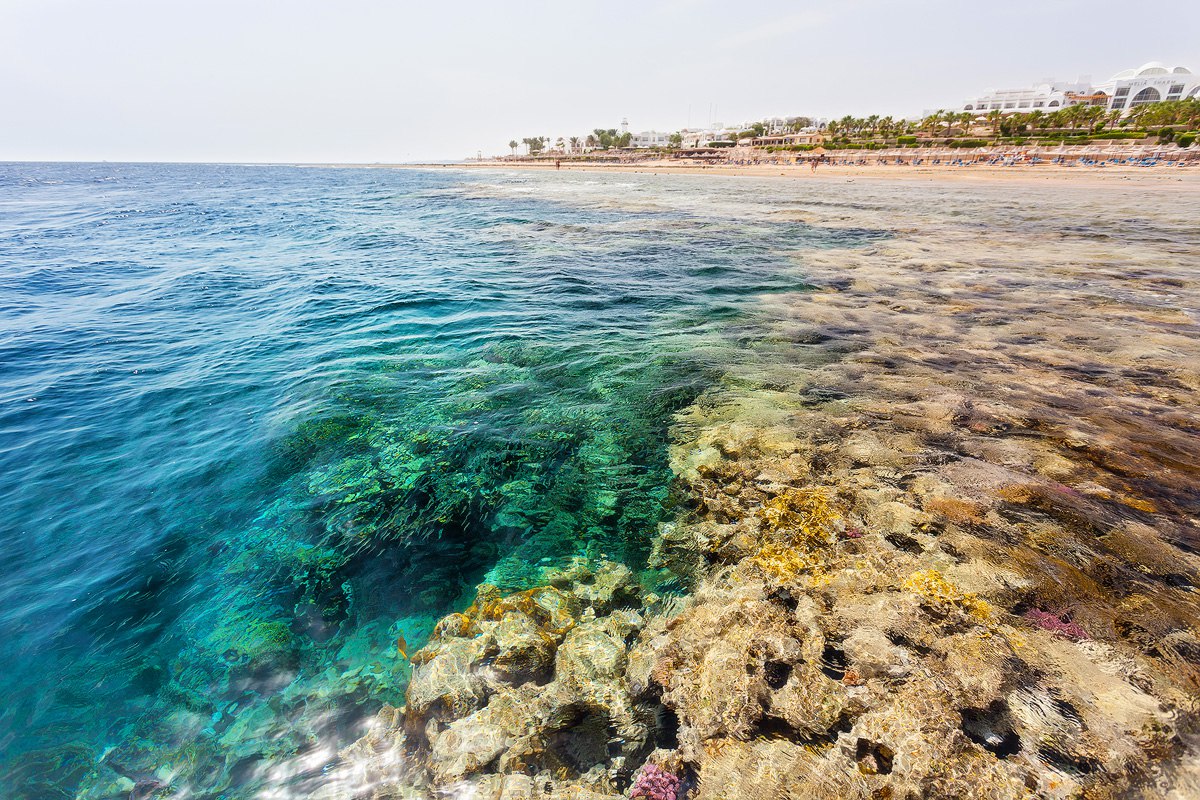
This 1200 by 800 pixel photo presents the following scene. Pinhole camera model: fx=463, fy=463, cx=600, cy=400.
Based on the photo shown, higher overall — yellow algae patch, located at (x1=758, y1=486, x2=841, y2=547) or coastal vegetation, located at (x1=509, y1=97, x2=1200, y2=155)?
coastal vegetation, located at (x1=509, y1=97, x2=1200, y2=155)

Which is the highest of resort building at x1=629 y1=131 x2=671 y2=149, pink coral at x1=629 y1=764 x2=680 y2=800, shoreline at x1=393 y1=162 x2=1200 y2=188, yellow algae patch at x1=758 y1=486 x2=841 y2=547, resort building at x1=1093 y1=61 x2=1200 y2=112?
resort building at x1=629 y1=131 x2=671 y2=149

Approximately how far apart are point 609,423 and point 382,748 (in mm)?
4896

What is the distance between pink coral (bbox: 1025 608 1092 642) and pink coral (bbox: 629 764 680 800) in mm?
3140

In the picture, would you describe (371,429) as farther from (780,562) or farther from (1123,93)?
(1123,93)

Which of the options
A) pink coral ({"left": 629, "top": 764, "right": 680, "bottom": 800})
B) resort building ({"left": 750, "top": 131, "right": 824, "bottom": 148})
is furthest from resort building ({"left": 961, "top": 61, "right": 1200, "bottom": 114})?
pink coral ({"left": 629, "top": 764, "right": 680, "bottom": 800})

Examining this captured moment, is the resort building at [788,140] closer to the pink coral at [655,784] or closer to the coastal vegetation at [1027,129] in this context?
the coastal vegetation at [1027,129]

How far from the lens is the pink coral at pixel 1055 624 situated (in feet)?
11.7

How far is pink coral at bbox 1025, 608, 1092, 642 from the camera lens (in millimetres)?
3560

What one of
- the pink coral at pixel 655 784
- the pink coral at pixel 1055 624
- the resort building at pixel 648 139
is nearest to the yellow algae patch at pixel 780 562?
the pink coral at pixel 1055 624

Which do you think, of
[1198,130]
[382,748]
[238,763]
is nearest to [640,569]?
[382,748]

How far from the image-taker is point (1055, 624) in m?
3.67

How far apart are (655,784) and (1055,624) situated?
11.1 feet

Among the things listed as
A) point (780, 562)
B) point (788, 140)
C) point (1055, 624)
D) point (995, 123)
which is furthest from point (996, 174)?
point (788, 140)

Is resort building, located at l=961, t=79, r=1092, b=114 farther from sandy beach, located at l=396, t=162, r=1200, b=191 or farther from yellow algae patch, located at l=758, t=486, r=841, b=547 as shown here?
yellow algae patch, located at l=758, t=486, r=841, b=547
